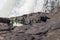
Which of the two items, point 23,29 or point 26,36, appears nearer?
point 26,36

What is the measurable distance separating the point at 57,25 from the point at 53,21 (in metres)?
1.22

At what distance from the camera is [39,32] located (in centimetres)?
1734

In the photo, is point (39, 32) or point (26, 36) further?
point (39, 32)

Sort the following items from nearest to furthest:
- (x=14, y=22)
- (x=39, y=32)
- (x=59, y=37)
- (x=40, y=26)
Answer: (x=59, y=37) → (x=39, y=32) → (x=40, y=26) → (x=14, y=22)

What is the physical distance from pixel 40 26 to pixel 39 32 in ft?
4.24

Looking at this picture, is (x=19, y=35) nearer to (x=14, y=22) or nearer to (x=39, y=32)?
(x=39, y=32)

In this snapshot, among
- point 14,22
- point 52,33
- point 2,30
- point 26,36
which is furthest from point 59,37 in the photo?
point 14,22

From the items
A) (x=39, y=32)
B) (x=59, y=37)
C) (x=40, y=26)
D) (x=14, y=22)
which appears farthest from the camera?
(x=14, y=22)

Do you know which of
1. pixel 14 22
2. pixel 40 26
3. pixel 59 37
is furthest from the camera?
pixel 14 22

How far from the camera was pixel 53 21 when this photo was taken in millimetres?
18609

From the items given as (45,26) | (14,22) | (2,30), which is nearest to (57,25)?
(45,26)

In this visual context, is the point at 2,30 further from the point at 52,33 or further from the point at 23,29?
the point at 52,33

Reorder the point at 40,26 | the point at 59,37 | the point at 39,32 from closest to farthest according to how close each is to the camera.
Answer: the point at 59,37, the point at 39,32, the point at 40,26

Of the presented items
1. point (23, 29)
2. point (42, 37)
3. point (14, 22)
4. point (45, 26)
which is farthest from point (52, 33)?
point (14, 22)
